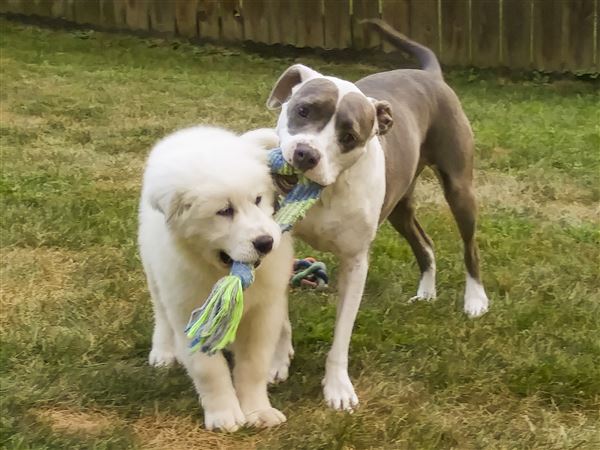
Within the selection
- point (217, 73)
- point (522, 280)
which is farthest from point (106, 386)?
A: point (217, 73)

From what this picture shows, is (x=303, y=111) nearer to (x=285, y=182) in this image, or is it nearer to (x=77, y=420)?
(x=285, y=182)

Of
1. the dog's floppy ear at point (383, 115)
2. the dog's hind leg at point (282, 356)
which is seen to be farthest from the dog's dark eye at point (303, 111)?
the dog's hind leg at point (282, 356)

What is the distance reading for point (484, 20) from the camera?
33.7 feet

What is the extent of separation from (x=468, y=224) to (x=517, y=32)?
19.5 feet

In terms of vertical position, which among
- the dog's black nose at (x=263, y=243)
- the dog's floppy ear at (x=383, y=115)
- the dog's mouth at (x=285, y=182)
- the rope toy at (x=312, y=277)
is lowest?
the rope toy at (x=312, y=277)

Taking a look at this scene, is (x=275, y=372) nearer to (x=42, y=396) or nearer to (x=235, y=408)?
(x=235, y=408)

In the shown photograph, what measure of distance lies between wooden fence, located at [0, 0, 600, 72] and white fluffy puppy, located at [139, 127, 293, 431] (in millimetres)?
7159

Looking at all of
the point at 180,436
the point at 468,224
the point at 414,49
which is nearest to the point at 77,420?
the point at 180,436

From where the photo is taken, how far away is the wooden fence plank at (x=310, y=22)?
418 inches

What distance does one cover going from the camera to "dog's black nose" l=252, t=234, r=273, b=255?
3.06m

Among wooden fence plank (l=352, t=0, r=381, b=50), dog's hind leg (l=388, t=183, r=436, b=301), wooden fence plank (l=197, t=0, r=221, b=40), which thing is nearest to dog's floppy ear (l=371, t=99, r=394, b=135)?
dog's hind leg (l=388, t=183, r=436, b=301)

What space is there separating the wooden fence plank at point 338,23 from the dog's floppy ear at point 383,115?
23.0 feet

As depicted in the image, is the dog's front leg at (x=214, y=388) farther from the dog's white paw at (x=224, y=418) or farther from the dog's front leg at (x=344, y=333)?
the dog's front leg at (x=344, y=333)

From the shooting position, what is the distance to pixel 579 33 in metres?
10.1
